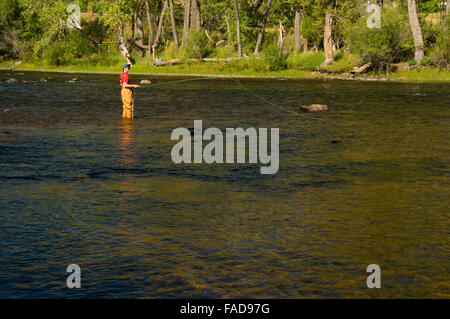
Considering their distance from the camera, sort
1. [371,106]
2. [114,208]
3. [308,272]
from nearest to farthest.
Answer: [308,272] → [114,208] → [371,106]

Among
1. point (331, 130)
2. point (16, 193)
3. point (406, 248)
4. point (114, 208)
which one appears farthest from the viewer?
point (331, 130)

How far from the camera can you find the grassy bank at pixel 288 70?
143ft

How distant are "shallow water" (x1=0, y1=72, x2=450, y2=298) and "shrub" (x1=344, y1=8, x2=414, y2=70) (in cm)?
2383

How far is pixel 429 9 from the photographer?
5381 centimetres

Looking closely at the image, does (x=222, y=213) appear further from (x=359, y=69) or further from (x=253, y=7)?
(x=253, y=7)

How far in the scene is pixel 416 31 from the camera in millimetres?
44719

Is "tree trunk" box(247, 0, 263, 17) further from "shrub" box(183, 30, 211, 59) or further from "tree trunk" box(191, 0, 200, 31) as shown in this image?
"shrub" box(183, 30, 211, 59)

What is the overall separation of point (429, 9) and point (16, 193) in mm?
47707

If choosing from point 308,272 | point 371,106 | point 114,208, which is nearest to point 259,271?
point 308,272

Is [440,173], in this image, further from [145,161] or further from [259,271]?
[259,271]

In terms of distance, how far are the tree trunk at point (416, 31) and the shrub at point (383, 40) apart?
0.74 m

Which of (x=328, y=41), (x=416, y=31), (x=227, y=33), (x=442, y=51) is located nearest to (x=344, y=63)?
(x=328, y=41)

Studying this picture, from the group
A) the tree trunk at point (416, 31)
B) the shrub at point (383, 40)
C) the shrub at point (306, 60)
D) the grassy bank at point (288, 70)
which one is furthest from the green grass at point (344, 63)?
the tree trunk at point (416, 31)

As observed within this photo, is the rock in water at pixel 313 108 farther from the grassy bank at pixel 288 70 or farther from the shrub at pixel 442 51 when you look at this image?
the shrub at pixel 442 51
